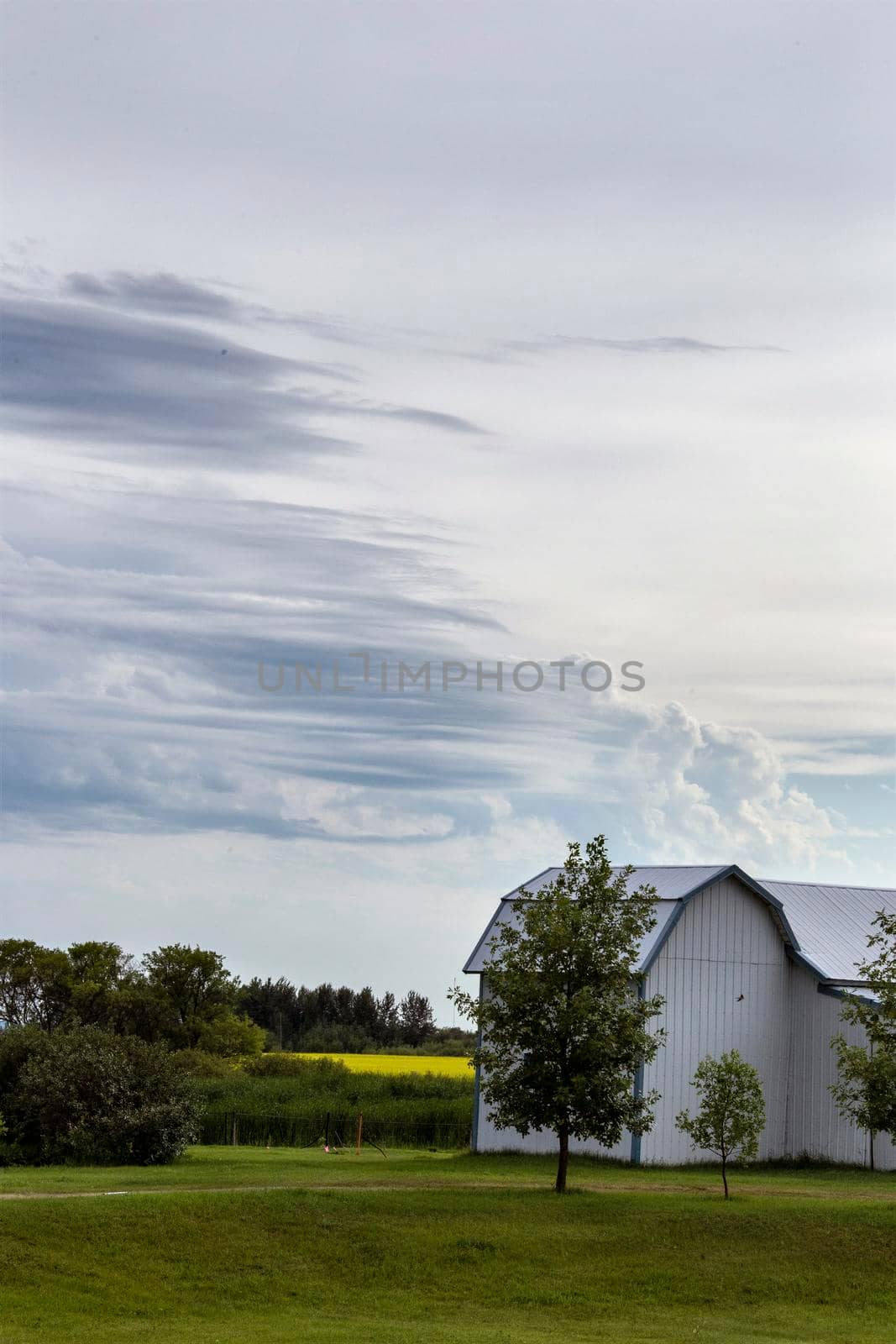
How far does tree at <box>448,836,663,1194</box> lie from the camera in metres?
28.5

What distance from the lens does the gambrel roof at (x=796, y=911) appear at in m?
38.3

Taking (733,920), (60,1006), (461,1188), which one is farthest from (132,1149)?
(60,1006)

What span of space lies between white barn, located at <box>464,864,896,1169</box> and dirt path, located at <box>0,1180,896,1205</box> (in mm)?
4384

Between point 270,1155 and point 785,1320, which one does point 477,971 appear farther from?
point 785,1320

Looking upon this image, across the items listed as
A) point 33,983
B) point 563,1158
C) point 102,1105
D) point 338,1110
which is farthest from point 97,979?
point 563,1158

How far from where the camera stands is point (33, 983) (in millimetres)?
75688

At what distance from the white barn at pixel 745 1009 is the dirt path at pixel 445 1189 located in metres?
4.38

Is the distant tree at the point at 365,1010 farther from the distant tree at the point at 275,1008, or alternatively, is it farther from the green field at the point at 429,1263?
the green field at the point at 429,1263

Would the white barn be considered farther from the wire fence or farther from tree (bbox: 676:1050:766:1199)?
tree (bbox: 676:1050:766:1199)

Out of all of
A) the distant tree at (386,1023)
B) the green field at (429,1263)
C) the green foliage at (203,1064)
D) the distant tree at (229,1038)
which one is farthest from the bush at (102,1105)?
the distant tree at (386,1023)

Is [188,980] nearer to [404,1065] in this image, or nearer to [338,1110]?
[404,1065]

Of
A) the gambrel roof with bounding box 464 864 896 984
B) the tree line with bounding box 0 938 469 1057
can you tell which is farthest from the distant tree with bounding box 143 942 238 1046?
the gambrel roof with bounding box 464 864 896 984

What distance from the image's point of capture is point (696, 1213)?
27.8 metres

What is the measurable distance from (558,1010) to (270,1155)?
44.5ft
